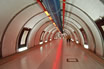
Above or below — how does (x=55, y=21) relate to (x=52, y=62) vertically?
above

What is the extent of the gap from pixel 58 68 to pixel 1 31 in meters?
4.89

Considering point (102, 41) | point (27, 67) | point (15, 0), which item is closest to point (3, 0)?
point (15, 0)

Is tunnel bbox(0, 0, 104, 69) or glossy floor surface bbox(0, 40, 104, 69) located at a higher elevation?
tunnel bbox(0, 0, 104, 69)

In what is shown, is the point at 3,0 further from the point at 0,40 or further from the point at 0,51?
the point at 0,51

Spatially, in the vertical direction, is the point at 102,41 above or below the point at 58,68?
above

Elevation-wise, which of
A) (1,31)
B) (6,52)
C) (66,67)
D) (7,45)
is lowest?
(66,67)

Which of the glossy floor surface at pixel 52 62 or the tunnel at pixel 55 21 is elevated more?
the tunnel at pixel 55 21

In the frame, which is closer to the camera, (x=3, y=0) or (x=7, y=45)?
(x=3, y=0)

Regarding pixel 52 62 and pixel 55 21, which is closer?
pixel 52 62

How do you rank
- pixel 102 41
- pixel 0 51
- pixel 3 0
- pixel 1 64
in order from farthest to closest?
pixel 0 51 → pixel 102 41 → pixel 1 64 → pixel 3 0

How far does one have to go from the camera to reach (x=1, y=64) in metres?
5.55

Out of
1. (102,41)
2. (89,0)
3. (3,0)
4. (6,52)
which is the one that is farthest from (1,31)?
(102,41)

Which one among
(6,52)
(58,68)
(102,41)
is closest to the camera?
(58,68)

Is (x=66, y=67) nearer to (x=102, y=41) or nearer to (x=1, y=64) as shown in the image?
(x=102, y=41)
